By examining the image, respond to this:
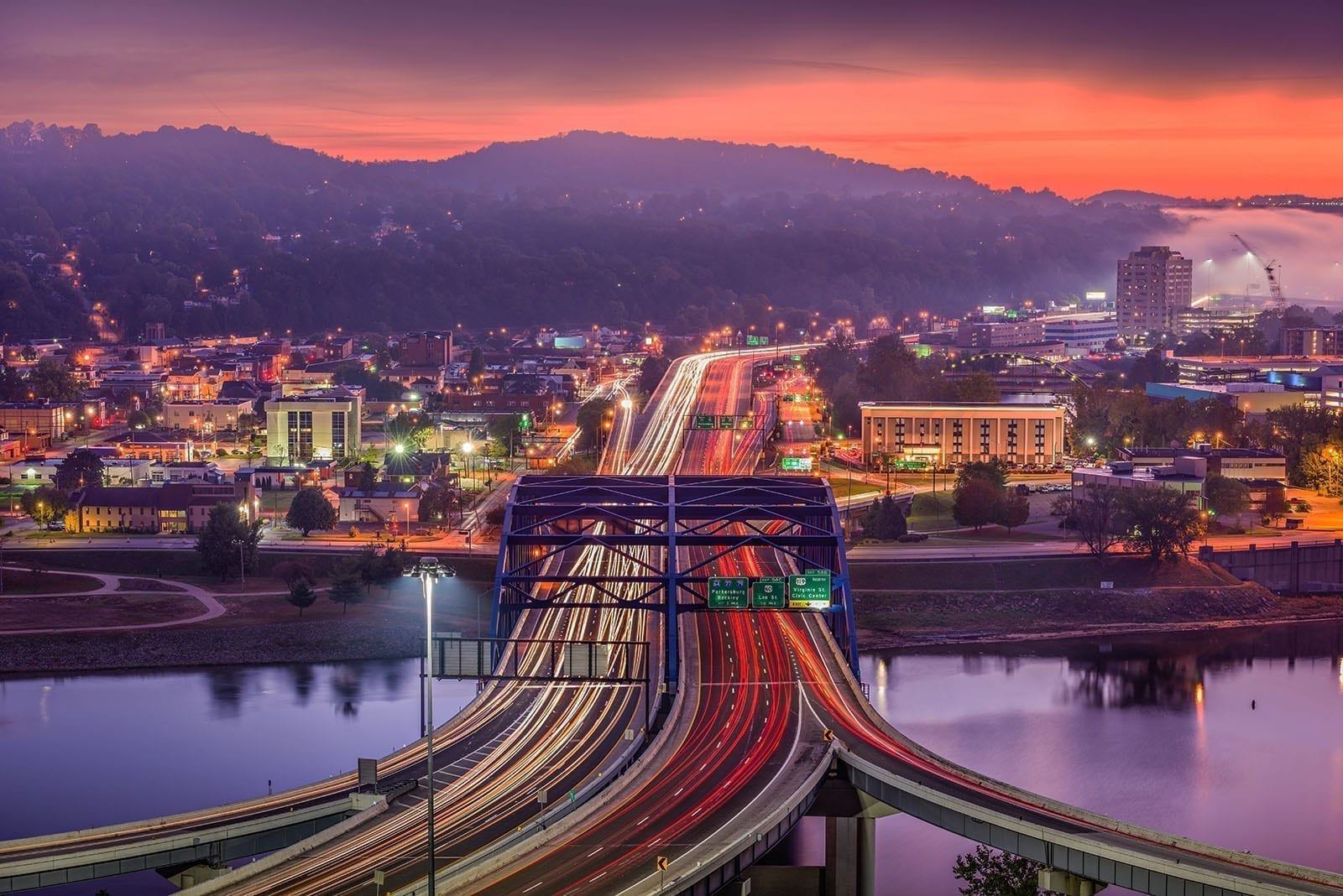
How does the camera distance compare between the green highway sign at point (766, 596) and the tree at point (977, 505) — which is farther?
the tree at point (977, 505)

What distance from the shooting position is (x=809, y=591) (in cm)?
1728

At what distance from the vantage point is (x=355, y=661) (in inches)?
870

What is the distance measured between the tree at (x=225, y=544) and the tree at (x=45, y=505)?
3895 mm

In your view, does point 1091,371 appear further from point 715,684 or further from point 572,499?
point 715,684

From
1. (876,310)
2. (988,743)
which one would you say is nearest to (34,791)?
(988,743)

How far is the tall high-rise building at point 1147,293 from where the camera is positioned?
72500 mm

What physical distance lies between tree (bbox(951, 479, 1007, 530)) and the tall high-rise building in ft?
153

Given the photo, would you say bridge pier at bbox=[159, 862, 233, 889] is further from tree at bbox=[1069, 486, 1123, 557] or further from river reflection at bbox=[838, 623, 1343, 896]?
tree at bbox=[1069, 486, 1123, 557]

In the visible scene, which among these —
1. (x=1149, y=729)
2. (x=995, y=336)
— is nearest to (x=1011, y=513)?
(x=1149, y=729)

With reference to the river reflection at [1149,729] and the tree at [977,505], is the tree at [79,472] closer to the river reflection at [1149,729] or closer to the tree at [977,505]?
the tree at [977,505]

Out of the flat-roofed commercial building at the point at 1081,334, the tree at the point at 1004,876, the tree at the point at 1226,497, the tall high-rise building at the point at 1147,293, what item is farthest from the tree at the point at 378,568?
the tall high-rise building at the point at 1147,293

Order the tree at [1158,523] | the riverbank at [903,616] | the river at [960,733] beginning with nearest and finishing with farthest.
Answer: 1. the river at [960,733]
2. the riverbank at [903,616]
3. the tree at [1158,523]

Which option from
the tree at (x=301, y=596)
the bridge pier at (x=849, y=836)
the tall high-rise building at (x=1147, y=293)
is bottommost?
the bridge pier at (x=849, y=836)

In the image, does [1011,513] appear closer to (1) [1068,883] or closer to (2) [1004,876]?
(2) [1004,876]
